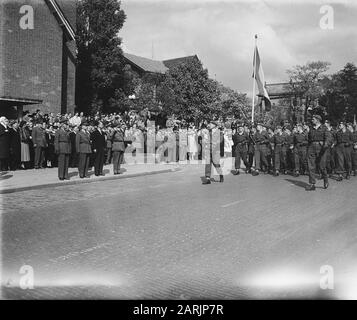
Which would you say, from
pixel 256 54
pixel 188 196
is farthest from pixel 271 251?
pixel 256 54

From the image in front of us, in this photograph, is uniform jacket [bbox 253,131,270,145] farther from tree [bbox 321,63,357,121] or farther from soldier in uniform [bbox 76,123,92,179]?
tree [bbox 321,63,357,121]

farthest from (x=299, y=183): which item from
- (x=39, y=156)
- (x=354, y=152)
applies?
(x=39, y=156)

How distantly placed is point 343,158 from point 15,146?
12378 mm

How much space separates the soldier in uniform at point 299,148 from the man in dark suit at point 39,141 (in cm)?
959

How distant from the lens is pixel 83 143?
49.4 ft

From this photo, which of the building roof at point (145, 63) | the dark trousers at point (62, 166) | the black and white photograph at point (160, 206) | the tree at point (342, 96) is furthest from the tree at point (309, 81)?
the dark trousers at point (62, 166)

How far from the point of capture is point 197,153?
25.3 metres

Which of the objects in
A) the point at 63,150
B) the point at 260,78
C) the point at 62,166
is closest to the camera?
the point at 62,166

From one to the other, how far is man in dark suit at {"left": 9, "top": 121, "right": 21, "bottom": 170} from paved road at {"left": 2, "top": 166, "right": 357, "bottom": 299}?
16.5ft

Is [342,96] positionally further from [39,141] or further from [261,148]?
[39,141]

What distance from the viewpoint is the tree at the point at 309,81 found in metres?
69.4

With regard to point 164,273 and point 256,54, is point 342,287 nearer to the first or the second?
point 164,273

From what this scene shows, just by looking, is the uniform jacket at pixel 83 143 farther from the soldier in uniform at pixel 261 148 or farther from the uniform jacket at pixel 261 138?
the uniform jacket at pixel 261 138

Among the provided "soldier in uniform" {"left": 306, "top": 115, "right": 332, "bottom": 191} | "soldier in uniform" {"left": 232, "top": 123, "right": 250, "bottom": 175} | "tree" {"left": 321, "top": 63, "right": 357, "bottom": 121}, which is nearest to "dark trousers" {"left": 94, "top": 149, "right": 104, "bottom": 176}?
"soldier in uniform" {"left": 232, "top": 123, "right": 250, "bottom": 175}
